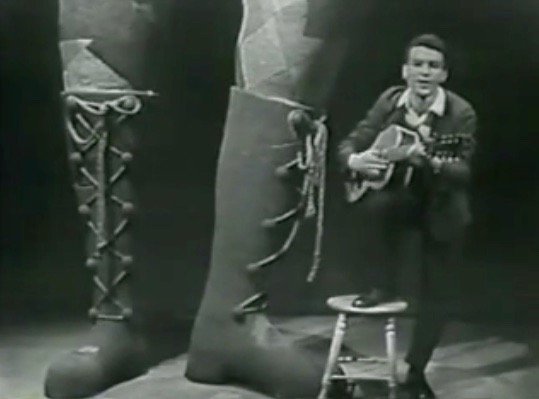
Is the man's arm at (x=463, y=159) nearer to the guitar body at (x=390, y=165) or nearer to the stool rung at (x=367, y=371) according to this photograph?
the guitar body at (x=390, y=165)

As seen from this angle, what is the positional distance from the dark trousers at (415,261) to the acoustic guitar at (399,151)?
0.02 metres

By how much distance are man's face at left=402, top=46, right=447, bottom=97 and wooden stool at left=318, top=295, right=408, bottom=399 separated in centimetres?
27

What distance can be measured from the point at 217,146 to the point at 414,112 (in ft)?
0.82

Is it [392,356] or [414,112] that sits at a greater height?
[414,112]

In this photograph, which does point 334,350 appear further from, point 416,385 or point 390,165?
point 390,165

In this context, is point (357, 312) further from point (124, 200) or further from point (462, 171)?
point (124, 200)

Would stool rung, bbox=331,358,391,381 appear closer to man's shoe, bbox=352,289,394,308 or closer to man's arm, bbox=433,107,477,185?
man's shoe, bbox=352,289,394,308

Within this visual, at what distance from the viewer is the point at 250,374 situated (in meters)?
1.37

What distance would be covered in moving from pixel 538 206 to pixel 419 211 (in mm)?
151

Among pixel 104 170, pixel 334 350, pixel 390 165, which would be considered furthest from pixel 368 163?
pixel 104 170

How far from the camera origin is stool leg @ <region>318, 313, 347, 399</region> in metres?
1.34

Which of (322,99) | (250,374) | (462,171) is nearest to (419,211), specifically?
(462,171)

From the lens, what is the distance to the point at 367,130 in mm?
1330

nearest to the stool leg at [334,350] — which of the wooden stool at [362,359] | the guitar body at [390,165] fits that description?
the wooden stool at [362,359]
